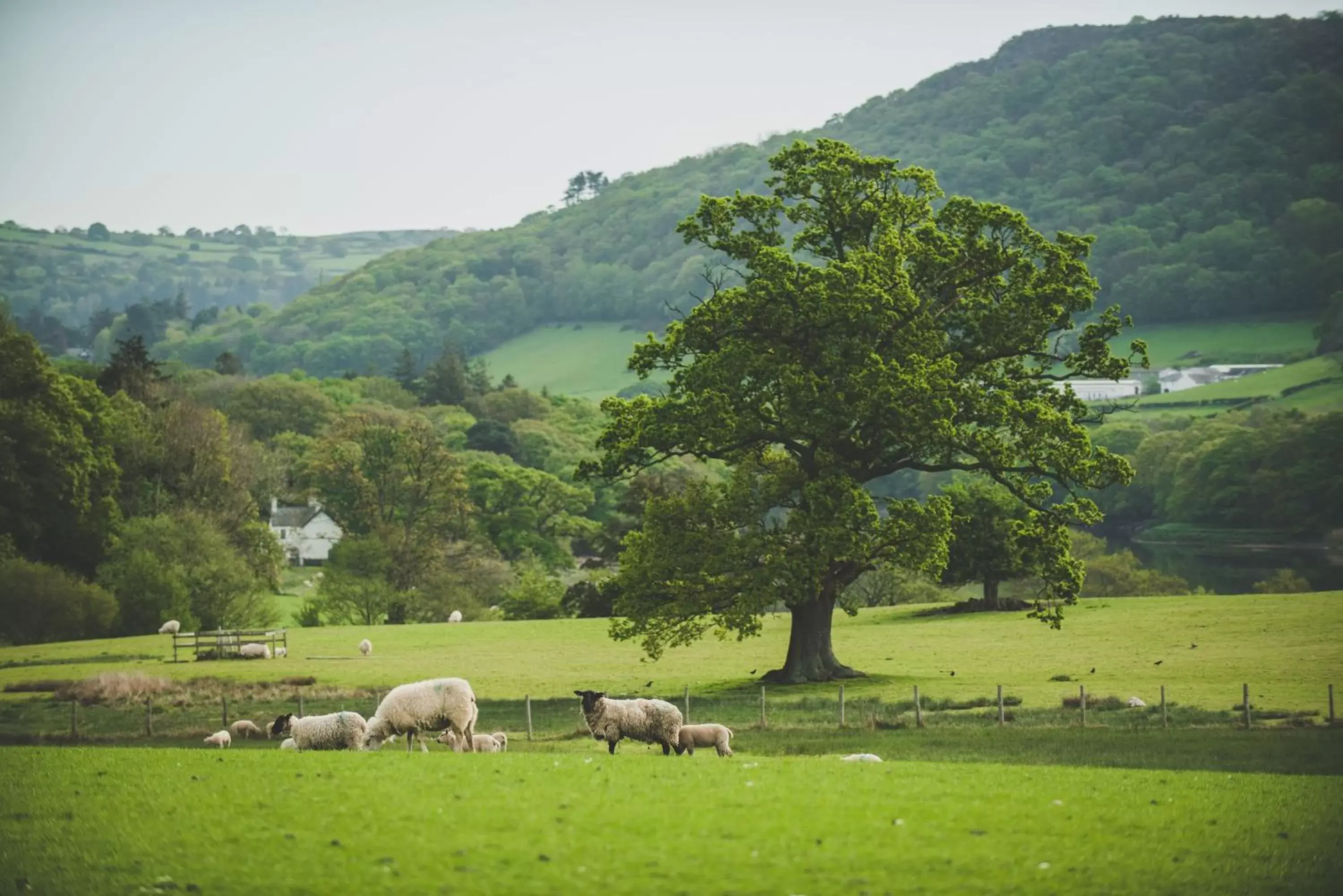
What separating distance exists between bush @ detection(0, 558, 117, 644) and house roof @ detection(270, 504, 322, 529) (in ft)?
207

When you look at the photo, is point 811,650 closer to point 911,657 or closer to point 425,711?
point 911,657

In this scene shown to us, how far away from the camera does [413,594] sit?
8694cm

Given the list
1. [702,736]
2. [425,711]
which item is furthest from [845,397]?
[425,711]

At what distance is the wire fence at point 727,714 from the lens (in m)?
36.7

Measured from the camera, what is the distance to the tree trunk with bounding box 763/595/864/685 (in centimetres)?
4703

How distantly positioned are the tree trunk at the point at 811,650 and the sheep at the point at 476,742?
16.8 meters

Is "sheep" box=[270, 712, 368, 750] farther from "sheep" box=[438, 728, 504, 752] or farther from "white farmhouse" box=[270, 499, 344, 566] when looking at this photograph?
"white farmhouse" box=[270, 499, 344, 566]

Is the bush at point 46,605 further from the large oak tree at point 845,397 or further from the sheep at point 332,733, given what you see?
the sheep at point 332,733

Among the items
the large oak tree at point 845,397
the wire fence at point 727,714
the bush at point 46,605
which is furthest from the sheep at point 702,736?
the bush at point 46,605

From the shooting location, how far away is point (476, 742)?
30.6 m

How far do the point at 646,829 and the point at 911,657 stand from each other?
3796 centimetres

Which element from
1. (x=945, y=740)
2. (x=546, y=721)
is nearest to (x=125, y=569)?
(x=546, y=721)

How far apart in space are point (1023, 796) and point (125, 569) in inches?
2489

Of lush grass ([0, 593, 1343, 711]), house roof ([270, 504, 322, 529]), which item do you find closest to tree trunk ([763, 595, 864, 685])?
lush grass ([0, 593, 1343, 711])
